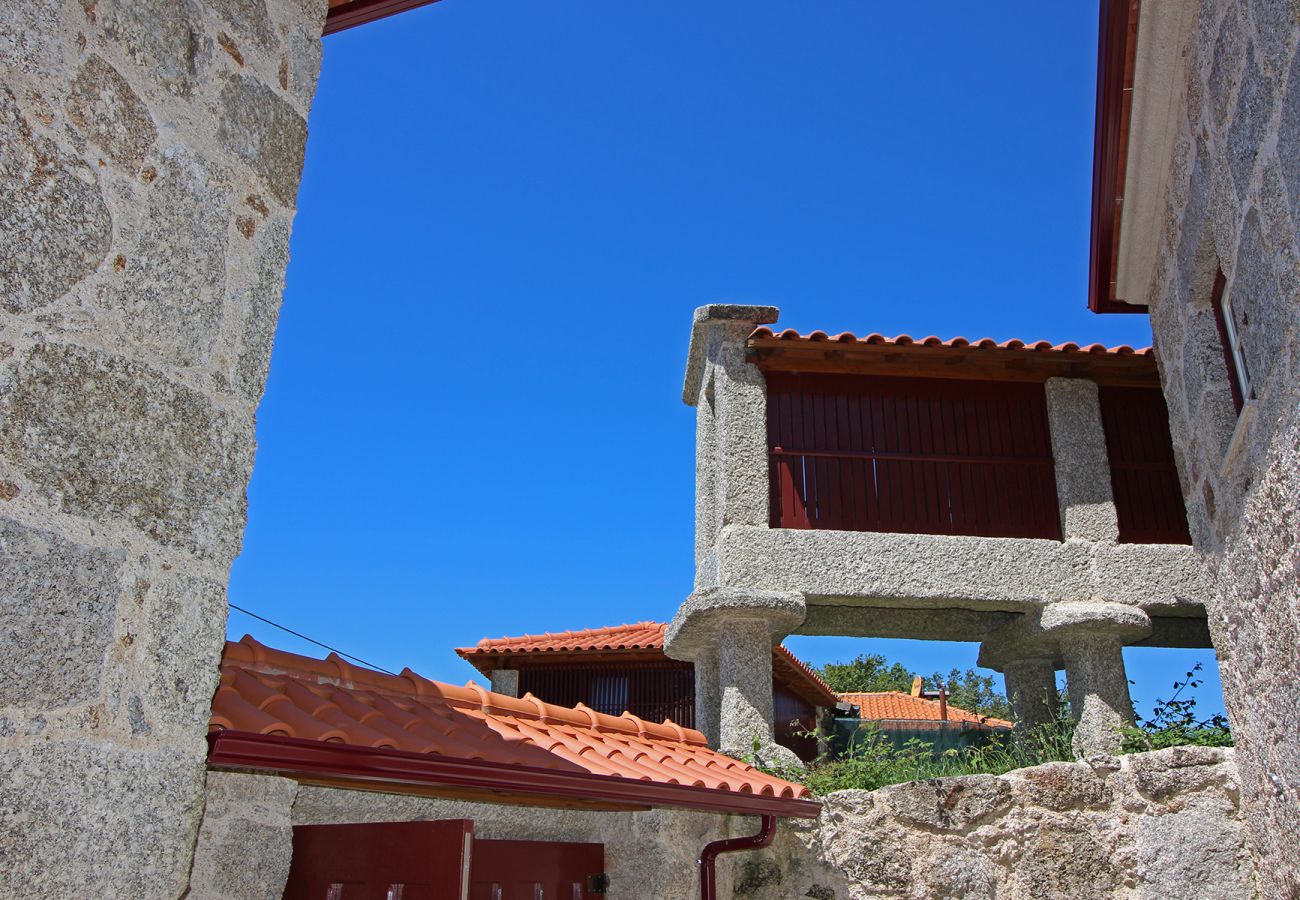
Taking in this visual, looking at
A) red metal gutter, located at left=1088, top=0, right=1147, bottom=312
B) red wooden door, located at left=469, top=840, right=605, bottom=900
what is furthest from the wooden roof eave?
red wooden door, located at left=469, top=840, right=605, bottom=900

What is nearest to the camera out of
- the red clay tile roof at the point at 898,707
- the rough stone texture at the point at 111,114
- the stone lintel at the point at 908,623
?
the rough stone texture at the point at 111,114

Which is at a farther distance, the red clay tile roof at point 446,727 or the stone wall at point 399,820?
the red clay tile roof at point 446,727

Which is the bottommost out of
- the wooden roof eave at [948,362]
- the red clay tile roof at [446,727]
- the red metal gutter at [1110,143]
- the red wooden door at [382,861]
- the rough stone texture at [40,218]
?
the red wooden door at [382,861]

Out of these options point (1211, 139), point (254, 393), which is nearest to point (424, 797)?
point (254, 393)

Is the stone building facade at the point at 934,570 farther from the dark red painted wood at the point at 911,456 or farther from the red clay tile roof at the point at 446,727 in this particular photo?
the red clay tile roof at the point at 446,727

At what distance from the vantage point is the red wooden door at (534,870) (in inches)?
159

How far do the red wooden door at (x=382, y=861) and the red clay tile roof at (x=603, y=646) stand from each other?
767 cm

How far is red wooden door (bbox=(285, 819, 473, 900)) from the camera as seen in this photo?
2980 millimetres

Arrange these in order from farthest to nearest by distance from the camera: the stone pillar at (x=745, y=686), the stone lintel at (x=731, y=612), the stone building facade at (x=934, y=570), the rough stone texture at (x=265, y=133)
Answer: the stone building facade at (x=934, y=570) < the stone lintel at (x=731, y=612) < the stone pillar at (x=745, y=686) < the rough stone texture at (x=265, y=133)

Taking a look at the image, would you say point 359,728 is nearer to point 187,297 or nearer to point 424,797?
point 424,797

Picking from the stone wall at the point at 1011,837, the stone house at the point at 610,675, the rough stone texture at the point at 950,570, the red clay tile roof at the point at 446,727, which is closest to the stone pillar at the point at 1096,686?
the rough stone texture at the point at 950,570

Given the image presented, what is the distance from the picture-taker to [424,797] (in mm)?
4090

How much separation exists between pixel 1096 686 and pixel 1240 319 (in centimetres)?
377

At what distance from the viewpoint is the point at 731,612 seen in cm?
718
